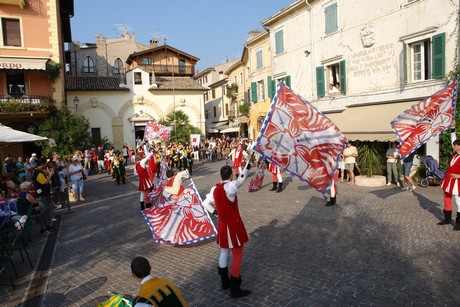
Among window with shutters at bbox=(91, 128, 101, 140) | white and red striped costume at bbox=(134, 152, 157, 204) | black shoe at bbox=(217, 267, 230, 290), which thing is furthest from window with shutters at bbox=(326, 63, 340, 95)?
window with shutters at bbox=(91, 128, 101, 140)

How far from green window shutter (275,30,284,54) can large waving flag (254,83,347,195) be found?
17915 millimetres

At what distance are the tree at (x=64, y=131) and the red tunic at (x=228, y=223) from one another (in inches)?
842

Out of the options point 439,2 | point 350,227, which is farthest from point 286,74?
point 350,227

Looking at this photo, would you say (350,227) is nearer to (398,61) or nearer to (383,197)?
(383,197)

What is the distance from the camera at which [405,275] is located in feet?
17.0

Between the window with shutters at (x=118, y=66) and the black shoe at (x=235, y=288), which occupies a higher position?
the window with shutters at (x=118, y=66)

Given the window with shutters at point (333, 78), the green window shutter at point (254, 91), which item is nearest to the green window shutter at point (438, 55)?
the window with shutters at point (333, 78)

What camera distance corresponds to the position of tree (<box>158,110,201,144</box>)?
32.3 metres

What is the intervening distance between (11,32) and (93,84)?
10053 millimetres

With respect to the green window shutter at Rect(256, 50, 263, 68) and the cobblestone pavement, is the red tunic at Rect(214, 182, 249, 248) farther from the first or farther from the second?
the green window shutter at Rect(256, 50, 263, 68)

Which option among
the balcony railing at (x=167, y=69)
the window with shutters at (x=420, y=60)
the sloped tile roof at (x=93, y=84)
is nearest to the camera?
the window with shutters at (x=420, y=60)

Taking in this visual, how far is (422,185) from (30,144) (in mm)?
25489

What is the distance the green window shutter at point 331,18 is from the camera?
59.4 feet

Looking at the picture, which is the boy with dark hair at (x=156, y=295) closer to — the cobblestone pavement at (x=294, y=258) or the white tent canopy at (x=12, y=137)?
the cobblestone pavement at (x=294, y=258)
